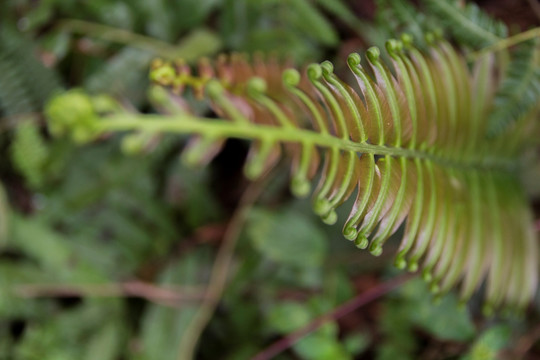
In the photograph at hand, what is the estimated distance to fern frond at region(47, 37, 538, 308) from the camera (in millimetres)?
841

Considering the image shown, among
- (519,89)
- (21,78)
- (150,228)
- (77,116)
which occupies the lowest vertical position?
(150,228)

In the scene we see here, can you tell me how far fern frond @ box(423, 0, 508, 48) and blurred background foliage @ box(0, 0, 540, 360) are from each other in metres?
0.50

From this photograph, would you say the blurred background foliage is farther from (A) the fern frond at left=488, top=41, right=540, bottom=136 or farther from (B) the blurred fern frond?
(A) the fern frond at left=488, top=41, right=540, bottom=136

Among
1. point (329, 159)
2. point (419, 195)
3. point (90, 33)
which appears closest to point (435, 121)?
point (419, 195)

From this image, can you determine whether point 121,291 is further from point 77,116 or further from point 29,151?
point 77,116

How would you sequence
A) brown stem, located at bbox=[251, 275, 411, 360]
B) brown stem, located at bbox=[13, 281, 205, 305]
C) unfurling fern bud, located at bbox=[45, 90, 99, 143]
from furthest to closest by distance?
brown stem, located at bbox=[13, 281, 205, 305], brown stem, located at bbox=[251, 275, 411, 360], unfurling fern bud, located at bbox=[45, 90, 99, 143]

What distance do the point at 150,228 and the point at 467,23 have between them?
53.1 inches

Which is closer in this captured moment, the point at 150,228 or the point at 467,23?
the point at 467,23

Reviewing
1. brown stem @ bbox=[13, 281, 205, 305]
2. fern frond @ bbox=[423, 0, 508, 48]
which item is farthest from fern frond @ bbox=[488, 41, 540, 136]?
brown stem @ bbox=[13, 281, 205, 305]

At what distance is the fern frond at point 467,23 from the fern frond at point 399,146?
5cm

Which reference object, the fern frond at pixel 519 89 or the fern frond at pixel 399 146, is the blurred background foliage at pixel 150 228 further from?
the fern frond at pixel 519 89

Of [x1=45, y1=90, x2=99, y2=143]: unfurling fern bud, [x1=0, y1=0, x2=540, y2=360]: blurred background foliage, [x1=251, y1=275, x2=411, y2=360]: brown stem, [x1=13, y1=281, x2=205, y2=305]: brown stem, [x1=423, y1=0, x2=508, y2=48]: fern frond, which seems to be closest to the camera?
→ [x1=45, y1=90, x2=99, y2=143]: unfurling fern bud

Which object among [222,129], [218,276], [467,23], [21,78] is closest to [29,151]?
[21,78]

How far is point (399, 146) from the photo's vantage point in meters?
0.97
